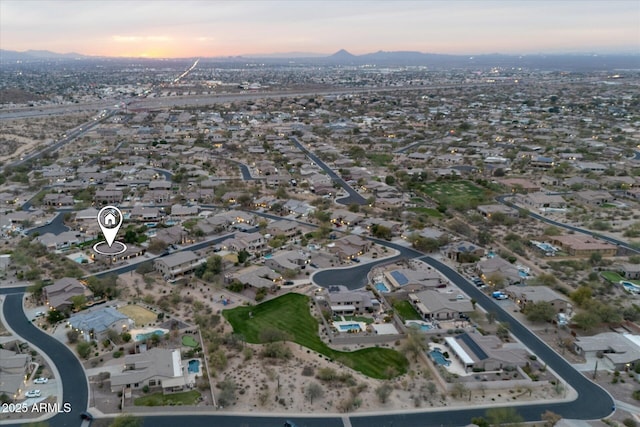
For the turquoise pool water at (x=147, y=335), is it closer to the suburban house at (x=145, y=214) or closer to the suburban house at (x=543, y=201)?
the suburban house at (x=145, y=214)

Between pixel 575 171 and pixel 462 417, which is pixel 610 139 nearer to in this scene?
pixel 575 171

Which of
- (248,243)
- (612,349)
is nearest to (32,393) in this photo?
(248,243)

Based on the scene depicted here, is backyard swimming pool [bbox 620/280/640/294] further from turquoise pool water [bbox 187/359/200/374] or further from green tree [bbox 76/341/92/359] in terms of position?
green tree [bbox 76/341/92/359]

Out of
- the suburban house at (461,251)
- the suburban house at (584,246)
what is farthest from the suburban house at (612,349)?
the suburban house at (584,246)

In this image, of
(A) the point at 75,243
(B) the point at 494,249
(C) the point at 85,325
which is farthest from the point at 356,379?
(A) the point at 75,243

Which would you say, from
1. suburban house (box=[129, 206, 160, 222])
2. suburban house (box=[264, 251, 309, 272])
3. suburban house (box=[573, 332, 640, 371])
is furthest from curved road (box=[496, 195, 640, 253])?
suburban house (box=[129, 206, 160, 222])

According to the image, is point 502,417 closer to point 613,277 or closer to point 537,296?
point 537,296

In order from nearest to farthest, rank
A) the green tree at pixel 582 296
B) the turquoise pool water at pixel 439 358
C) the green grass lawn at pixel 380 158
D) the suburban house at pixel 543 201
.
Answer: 1. the turquoise pool water at pixel 439 358
2. the green tree at pixel 582 296
3. the suburban house at pixel 543 201
4. the green grass lawn at pixel 380 158

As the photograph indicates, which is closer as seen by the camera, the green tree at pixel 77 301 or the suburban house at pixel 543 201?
the green tree at pixel 77 301
